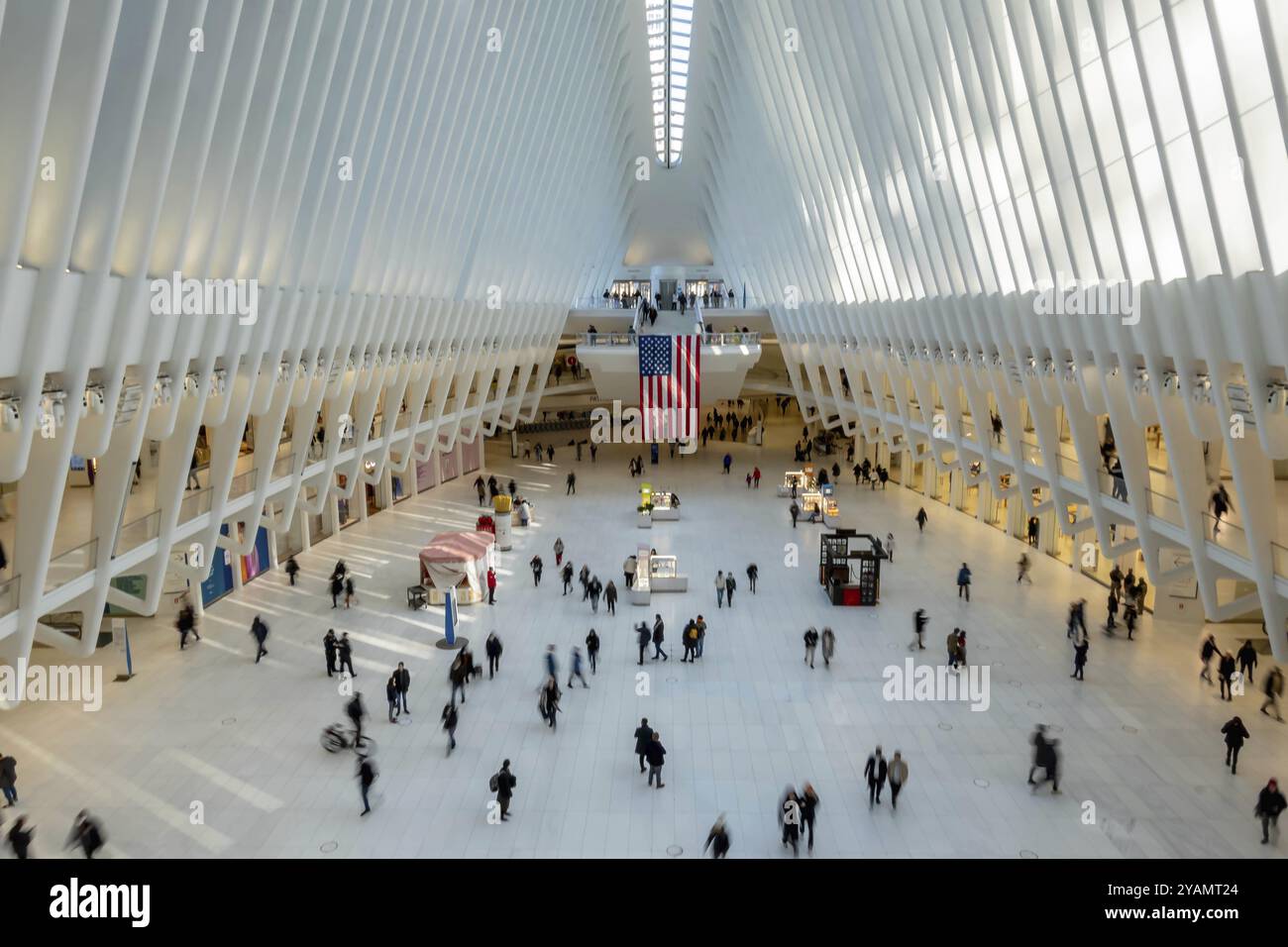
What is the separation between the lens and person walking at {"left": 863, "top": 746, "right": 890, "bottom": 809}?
1117cm

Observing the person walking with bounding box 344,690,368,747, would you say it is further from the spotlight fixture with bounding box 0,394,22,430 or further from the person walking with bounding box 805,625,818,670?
the person walking with bounding box 805,625,818,670

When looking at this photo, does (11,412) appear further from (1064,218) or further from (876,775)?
(1064,218)

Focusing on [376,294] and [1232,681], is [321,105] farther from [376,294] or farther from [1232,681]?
[1232,681]

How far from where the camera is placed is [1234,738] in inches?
468

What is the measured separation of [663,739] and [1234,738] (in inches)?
307

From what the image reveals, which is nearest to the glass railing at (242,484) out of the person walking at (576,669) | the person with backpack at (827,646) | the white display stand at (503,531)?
the person walking at (576,669)

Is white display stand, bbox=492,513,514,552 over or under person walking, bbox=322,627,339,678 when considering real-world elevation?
over

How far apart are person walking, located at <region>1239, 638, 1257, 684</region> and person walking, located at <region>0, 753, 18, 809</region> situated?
57.9 ft

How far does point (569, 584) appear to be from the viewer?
20.8m

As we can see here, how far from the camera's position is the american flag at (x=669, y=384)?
27766 mm

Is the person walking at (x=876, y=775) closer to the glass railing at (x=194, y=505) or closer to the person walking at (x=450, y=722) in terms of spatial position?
the person walking at (x=450, y=722)

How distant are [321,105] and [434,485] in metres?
21.0

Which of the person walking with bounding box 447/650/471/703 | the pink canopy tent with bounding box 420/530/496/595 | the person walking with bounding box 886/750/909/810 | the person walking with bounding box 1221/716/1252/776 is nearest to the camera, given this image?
the person walking with bounding box 886/750/909/810

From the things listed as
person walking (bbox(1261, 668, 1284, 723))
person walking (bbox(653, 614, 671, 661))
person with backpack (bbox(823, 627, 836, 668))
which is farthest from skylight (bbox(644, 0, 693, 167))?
person walking (bbox(1261, 668, 1284, 723))
